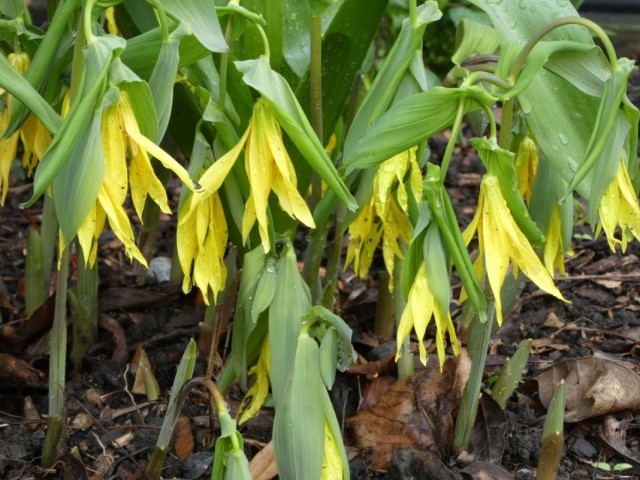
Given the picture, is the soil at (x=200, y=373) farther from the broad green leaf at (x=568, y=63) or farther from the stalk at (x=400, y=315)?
the broad green leaf at (x=568, y=63)

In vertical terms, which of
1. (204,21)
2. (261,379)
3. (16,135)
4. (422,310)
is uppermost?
(204,21)

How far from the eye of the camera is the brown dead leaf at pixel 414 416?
1579mm

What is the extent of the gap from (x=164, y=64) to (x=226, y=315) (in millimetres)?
579

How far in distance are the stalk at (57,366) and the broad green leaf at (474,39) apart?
29.0 inches

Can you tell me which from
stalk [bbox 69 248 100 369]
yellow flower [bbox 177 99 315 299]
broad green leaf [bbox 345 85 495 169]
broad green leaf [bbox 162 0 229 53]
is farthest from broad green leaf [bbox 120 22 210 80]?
stalk [bbox 69 248 100 369]

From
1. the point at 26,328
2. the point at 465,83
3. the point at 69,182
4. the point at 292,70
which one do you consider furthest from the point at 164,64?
the point at 26,328

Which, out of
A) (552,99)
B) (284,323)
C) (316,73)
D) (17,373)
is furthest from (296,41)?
(17,373)

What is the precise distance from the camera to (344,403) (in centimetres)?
169

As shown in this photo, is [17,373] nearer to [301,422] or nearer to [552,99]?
[301,422]

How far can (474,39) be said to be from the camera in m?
1.63

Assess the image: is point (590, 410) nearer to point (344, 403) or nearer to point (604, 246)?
point (344, 403)

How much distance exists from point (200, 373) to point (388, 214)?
21.2 inches

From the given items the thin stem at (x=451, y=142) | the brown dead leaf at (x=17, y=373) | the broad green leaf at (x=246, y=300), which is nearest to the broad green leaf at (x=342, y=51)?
the broad green leaf at (x=246, y=300)

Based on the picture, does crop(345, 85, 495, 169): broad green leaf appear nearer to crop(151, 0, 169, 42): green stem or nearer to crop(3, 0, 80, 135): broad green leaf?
crop(151, 0, 169, 42): green stem
